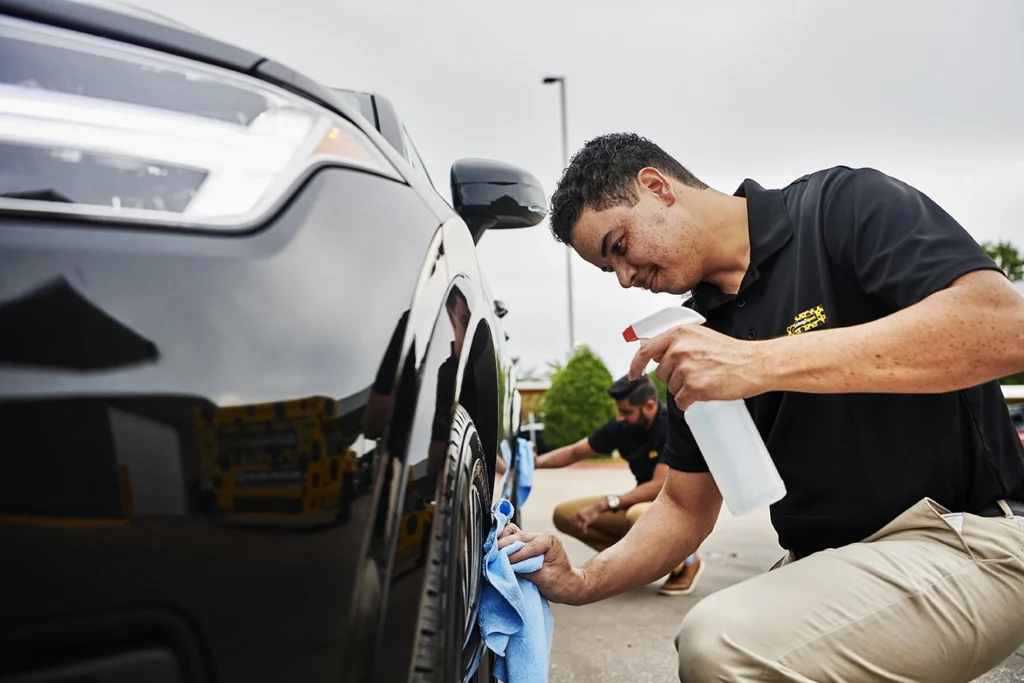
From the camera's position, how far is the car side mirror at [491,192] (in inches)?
70.1

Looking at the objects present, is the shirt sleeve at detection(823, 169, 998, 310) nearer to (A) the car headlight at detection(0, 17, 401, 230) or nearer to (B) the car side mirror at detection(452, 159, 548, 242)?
(B) the car side mirror at detection(452, 159, 548, 242)

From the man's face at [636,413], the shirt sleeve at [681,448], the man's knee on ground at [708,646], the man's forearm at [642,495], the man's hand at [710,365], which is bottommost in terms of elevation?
the man's forearm at [642,495]

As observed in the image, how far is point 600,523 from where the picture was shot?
14.3 feet

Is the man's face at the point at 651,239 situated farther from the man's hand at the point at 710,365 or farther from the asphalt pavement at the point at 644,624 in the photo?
the asphalt pavement at the point at 644,624

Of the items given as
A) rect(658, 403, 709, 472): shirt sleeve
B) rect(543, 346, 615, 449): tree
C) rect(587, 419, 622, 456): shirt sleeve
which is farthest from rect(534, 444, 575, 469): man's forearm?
rect(543, 346, 615, 449): tree

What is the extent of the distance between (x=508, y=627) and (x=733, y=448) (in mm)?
566

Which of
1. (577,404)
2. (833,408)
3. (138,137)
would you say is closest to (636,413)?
(833,408)

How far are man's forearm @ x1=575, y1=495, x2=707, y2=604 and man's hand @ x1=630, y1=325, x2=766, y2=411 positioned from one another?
0.62 metres

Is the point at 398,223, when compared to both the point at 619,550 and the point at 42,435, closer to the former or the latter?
the point at 42,435

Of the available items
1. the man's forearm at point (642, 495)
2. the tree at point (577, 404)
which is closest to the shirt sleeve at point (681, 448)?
the man's forearm at point (642, 495)

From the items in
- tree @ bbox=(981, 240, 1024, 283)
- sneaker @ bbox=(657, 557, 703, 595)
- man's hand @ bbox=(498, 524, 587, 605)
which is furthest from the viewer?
tree @ bbox=(981, 240, 1024, 283)

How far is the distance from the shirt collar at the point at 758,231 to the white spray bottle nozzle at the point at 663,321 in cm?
41

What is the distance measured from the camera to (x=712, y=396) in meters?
1.45

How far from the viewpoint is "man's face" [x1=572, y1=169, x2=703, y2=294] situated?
1.94 metres
